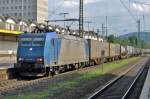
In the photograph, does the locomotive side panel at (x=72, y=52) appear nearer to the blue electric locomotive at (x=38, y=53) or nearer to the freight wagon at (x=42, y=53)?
the freight wagon at (x=42, y=53)

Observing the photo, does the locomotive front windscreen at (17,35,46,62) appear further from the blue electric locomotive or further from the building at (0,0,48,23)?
the building at (0,0,48,23)

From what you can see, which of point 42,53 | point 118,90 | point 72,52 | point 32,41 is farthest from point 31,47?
point 72,52

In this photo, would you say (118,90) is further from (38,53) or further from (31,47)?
(31,47)

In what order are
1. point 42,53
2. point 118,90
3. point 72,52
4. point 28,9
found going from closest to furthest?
1. point 118,90
2. point 42,53
3. point 72,52
4. point 28,9

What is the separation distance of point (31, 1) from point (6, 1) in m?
14.0

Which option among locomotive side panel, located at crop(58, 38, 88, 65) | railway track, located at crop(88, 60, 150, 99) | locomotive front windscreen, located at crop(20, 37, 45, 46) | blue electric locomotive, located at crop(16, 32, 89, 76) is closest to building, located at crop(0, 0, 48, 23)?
locomotive side panel, located at crop(58, 38, 88, 65)

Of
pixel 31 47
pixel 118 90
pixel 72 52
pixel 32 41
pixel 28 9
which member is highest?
pixel 28 9

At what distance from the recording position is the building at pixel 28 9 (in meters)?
162

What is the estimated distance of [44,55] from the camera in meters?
29.4

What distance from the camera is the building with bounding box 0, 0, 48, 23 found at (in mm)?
162500

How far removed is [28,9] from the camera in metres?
166

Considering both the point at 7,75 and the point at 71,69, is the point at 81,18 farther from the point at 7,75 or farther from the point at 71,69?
the point at 7,75

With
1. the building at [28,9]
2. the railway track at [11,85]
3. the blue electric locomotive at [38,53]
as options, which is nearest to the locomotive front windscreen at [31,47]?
the blue electric locomotive at [38,53]

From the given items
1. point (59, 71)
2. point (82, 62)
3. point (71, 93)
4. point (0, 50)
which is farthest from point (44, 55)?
point (0, 50)
